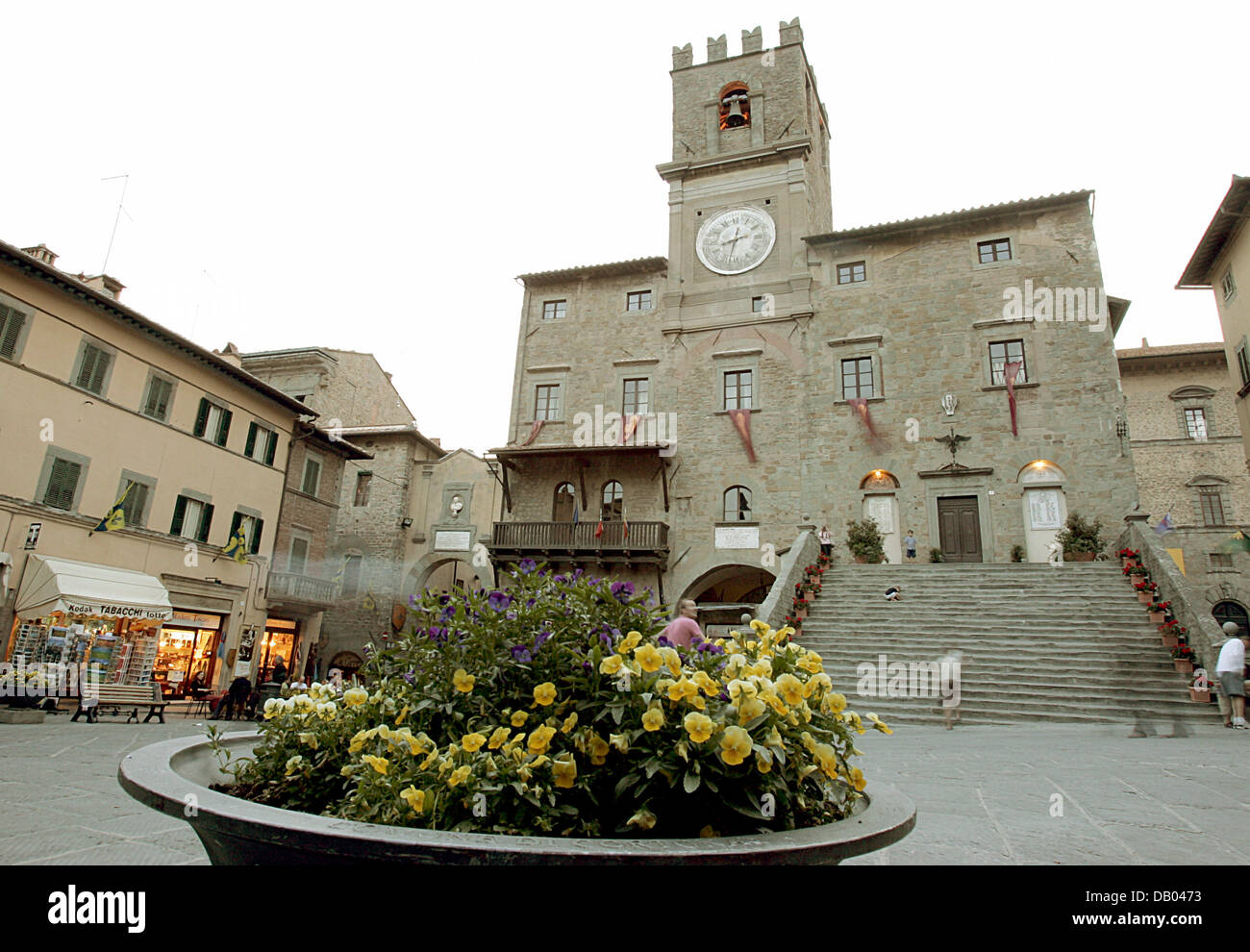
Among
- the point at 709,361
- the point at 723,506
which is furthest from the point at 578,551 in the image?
the point at 709,361

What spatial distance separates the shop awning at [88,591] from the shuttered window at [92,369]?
13.5ft

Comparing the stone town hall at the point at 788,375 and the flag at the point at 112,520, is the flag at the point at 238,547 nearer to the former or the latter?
the flag at the point at 112,520

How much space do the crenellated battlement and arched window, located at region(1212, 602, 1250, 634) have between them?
26.6m

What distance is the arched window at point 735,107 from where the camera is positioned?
26.3 meters

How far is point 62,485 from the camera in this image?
16234mm

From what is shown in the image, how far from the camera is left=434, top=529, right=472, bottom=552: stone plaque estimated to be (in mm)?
27188

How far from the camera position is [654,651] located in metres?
2.34

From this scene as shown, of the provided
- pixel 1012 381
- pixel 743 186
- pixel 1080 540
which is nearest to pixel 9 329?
pixel 743 186

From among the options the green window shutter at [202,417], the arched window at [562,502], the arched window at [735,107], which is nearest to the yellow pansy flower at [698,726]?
the green window shutter at [202,417]

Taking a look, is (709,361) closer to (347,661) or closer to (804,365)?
(804,365)

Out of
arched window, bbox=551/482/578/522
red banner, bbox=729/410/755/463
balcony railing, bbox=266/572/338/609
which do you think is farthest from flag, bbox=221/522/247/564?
red banner, bbox=729/410/755/463

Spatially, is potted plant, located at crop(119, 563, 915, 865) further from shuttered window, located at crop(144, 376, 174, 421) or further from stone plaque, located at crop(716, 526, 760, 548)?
stone plaque, located at crop(716, 526, 760, 548)
